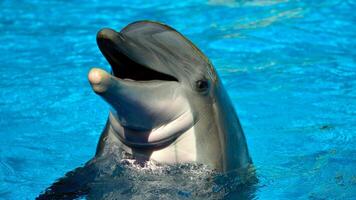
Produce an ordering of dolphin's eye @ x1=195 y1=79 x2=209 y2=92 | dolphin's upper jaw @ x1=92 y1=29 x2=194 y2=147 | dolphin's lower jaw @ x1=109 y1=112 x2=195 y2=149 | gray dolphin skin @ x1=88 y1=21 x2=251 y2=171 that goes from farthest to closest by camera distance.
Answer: dolphin's eye @ x1=195 y1=79 x2=209 y2=92 → dolphin's lower jaw @ x1=109 y1=112 x2=195 y2=149 → gray dolphin skin @ x1=88 y1=21 x2=251 y2=171 → dolphin's upper jaw @ x1=92 y1=29 x2=194 y2=147

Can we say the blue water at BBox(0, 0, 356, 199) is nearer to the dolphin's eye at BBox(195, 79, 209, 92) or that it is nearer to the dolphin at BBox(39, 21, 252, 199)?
the dolphin at BBox(39, 21, 252, 199)

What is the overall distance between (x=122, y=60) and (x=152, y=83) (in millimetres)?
202

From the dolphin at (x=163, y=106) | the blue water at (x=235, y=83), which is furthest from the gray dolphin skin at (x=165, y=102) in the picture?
the blue water at (x=235, y=83)

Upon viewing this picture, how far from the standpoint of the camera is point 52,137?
628 cm

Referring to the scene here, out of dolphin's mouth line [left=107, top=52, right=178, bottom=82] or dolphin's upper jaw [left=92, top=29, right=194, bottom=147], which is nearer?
dolphin's upper jaw [left=92, top=29, right=194, bottom=147]

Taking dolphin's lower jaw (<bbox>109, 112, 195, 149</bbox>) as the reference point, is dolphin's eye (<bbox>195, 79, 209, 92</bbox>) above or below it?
above

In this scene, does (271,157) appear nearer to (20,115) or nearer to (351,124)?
(351,124)

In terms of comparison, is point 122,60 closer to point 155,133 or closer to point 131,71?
point 131,71

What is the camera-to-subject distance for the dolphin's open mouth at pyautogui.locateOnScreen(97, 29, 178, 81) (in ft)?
11.6

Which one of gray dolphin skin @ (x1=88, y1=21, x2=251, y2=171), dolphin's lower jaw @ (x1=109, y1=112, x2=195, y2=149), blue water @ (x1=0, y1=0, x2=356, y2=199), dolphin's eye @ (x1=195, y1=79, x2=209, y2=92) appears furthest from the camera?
blue water @ (x1=0, y1=0, x2=356, y2=199)

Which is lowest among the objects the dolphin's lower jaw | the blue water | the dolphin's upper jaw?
the dolphin's lower jaw

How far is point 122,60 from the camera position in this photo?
3.71 m

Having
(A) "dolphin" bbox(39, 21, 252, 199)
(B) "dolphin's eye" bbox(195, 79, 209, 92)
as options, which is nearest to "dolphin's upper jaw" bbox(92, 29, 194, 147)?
(A) "dolphin" bbox(39, 21, 252, 199)

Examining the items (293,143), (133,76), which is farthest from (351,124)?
(133,76)
